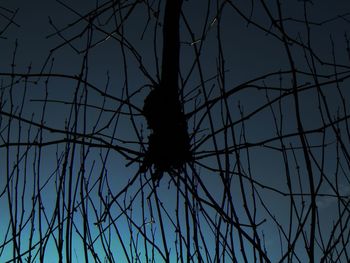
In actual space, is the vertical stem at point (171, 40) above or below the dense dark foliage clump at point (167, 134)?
above

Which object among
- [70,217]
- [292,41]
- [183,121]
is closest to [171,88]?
[183,121]

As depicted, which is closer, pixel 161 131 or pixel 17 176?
pixel 161 131

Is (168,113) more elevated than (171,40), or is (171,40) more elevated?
(171,40)

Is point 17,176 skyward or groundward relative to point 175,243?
skyward

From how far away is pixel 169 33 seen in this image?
1174 mm

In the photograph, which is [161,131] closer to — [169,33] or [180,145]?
[180,145]

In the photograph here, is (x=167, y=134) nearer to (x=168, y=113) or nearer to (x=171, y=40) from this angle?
(x=168, y=113)

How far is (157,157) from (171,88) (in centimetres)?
24

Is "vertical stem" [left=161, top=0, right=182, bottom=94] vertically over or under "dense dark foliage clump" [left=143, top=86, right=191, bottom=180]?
over

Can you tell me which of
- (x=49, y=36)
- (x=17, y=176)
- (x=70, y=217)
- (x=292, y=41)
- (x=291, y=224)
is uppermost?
(x=49, y=36)

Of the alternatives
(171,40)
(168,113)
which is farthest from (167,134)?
(171,40)

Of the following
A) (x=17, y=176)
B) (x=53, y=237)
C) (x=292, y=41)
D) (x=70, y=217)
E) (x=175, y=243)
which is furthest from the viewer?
(x=175, y=243)

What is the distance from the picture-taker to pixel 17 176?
1.68 metres

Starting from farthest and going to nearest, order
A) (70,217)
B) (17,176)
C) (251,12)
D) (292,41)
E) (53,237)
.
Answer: (17,176), (53,237), (251,12), (70,217), (292,41)
